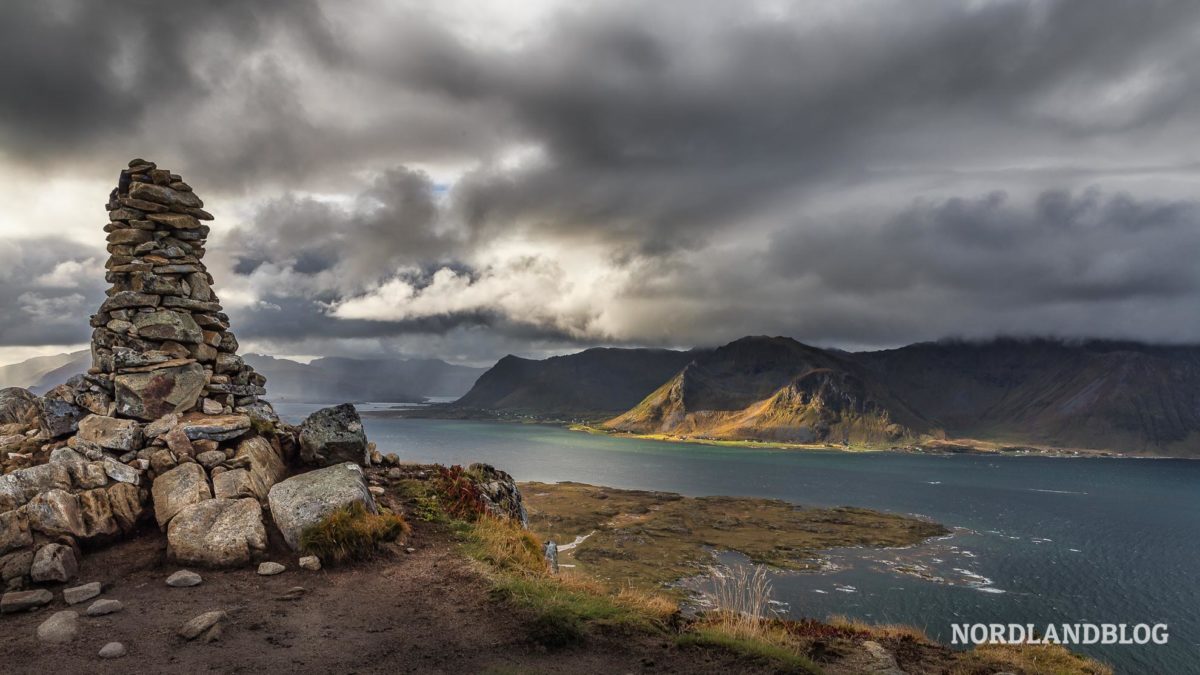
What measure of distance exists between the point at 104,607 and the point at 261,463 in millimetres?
5861

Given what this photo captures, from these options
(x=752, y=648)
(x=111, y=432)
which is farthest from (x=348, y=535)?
(x=752, y=648)

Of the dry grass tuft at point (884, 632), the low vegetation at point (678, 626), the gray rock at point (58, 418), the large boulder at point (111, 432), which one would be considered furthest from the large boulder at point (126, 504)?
the dry grass tuft at point (884, 632)

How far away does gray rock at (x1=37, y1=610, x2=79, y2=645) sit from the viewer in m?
9.87

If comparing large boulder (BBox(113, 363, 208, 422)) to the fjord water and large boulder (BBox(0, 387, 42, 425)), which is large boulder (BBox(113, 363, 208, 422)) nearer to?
large boulder (BBox(0, 387, 42, 425))

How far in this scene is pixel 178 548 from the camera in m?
13.4

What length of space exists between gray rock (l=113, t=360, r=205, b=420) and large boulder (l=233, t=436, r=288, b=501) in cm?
292

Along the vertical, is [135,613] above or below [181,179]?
below

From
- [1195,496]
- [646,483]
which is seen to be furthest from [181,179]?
[1195,496]

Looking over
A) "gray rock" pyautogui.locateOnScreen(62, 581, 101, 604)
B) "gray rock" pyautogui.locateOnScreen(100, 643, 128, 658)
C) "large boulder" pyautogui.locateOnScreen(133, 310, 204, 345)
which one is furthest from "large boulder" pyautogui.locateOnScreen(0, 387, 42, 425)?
"gray rock" pyautogui.locateOnScreen(100, 643, 128, 658)

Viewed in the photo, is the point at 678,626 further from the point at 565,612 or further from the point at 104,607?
the point at 104,607

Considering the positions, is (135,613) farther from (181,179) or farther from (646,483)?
(646,483)

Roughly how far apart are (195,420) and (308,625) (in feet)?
32.7

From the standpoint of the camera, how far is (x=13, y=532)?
12539 millimetres

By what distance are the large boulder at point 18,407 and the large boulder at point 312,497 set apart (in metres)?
9.38
